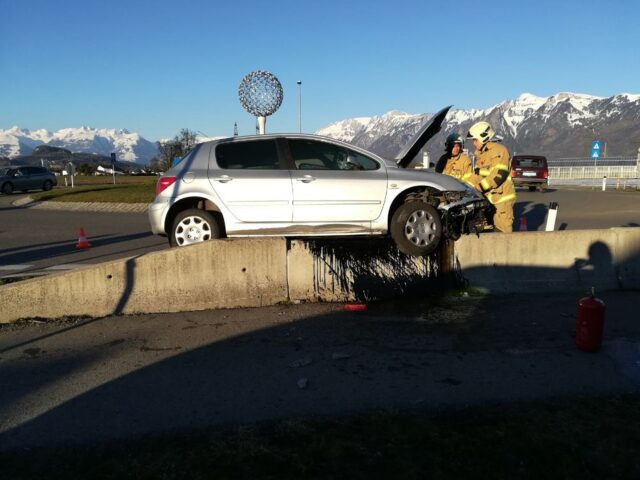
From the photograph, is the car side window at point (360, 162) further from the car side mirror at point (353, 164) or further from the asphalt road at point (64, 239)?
the asphalt road at point (64, 239)

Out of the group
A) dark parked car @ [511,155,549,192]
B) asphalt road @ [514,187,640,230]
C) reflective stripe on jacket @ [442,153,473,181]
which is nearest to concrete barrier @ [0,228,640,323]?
reflective stripe on jacket @ [442,153,473,181]

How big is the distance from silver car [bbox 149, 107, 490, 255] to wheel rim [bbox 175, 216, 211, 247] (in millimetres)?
13

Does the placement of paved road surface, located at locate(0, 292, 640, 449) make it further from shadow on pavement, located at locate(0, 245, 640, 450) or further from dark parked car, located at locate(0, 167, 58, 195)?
dark parked car, located at locate(0, 167, 58, 195)

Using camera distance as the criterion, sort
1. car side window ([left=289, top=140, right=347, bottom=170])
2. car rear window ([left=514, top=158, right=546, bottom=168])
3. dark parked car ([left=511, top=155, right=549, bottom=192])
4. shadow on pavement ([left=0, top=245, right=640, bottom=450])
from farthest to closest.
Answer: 1. car rear window ([left=514, top=158, right=546, bottom=168])
2. dark parked car ([left=511, top=155, right=549, bottom=192])
3. car side window ([left=289, top=140, right=347, bottom=170])
4. shadow on pavement ([left=0, top=245, right=640, bottom=450])

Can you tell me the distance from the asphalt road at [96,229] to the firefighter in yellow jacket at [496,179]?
5636mm

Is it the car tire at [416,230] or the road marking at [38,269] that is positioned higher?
the car tire at [416,230]

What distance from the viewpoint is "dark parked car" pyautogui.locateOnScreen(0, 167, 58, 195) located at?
3130cm

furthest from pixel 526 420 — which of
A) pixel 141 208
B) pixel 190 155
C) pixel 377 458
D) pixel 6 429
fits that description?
pixel 141 208

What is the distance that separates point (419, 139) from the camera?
7180 millimetres

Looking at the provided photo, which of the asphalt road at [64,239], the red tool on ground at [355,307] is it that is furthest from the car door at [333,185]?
the asphalt road at [64,239]

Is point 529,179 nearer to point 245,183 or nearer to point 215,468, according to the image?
point 245,183

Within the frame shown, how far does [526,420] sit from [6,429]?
3573 mm

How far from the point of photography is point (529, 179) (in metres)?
24.3

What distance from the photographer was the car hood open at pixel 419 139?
22.9ft
